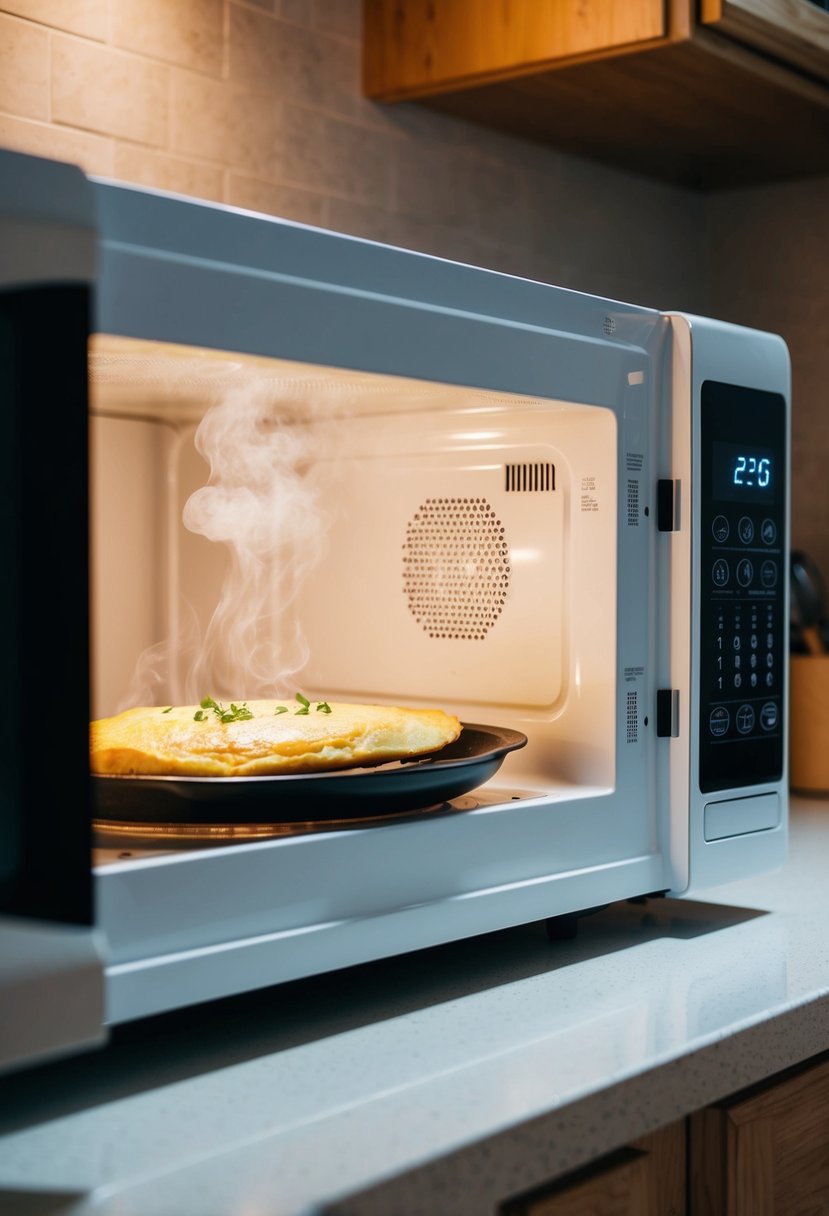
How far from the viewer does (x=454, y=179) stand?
1.68m

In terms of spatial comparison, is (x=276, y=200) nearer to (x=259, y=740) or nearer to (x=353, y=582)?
(x=353, y=582)

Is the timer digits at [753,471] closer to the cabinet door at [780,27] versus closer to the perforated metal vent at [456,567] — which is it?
the perforated metal vent at [456,567]

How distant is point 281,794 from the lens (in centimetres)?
76

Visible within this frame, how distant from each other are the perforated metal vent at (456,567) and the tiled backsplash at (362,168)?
1.68ft

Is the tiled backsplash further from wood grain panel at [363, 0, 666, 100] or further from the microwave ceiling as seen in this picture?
the microwave ceiling

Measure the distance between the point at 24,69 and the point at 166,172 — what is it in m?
0.17

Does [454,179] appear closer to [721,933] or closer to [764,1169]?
[721,933]

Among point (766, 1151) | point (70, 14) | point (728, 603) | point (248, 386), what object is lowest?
point (766, 1151)

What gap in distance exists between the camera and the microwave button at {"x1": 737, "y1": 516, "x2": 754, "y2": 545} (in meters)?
1.02

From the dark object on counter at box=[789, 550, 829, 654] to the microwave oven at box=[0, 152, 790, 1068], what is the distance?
2.51 feet

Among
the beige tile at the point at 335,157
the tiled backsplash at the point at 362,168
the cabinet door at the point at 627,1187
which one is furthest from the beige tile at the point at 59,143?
the cabinet door at the point at 627,1187

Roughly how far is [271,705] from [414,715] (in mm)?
115

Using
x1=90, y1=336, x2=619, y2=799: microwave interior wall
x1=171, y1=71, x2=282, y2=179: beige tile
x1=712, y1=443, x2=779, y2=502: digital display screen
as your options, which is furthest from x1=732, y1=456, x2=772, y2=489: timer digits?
x1=171, y1=71, x2=282, y2=179: beige tile

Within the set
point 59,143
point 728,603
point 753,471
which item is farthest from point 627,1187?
point 59,143
